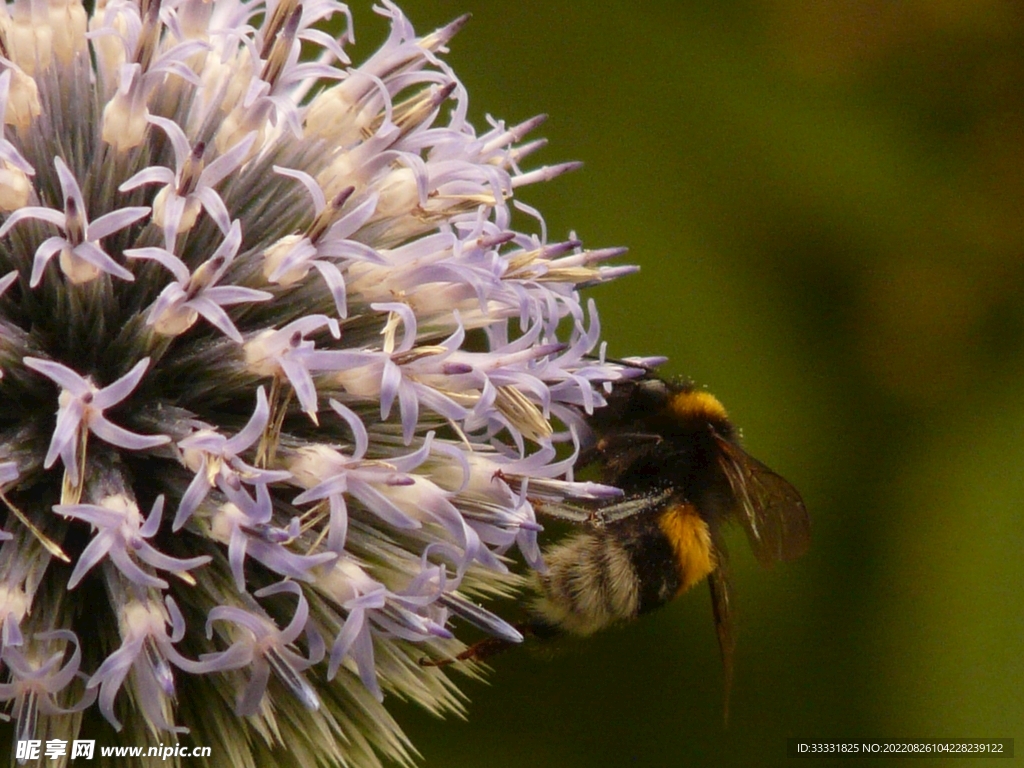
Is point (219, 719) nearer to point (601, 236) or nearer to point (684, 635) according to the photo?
point (684, 635)

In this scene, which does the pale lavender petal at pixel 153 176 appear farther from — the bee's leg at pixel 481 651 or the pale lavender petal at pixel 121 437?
the bee's leg at pixel 481 651

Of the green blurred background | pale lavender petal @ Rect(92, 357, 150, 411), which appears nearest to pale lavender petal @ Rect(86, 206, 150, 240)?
pale lavender petal @ Rect(92, 357, 150, 411)

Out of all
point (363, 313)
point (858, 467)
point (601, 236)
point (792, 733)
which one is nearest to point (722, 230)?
point (601, 236)

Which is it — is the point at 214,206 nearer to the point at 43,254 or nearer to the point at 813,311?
the point at 43,254

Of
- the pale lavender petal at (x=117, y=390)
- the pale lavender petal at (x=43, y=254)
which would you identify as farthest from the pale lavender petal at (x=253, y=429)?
the pale lavender petal at (x=43, y=254)

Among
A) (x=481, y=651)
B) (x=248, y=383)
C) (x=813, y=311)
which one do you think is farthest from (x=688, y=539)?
(x=813, y=311)

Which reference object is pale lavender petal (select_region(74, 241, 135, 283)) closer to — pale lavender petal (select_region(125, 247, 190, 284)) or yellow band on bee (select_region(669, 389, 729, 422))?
pale lavender petal (select_region(125, 247, 190, 284))
